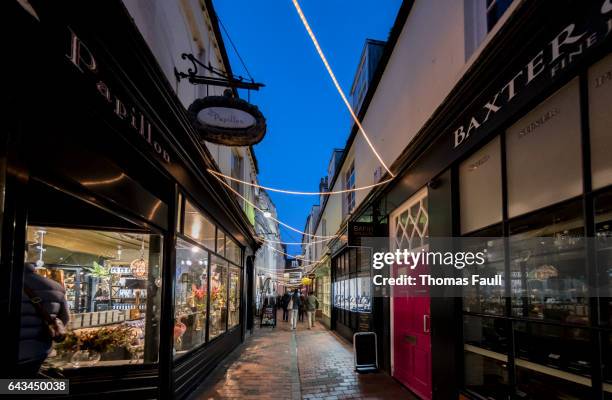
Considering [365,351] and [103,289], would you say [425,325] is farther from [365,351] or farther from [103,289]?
[103,289]

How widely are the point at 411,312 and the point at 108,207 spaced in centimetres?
538

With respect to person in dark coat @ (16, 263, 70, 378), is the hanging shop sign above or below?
above

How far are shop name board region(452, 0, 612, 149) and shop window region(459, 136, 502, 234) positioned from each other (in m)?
0.41

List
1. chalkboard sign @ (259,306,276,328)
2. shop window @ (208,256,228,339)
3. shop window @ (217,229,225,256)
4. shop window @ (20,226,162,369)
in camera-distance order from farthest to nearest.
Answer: chalkboard sign @ (259,306,276,328) → shop window @ (217,229,225,256) → shop window @ (208,256,228,339) → shop window @ (20,226,162,369)

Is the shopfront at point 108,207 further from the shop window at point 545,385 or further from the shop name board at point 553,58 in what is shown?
the shop window at point 545,385

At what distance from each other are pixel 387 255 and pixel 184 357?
480 cm

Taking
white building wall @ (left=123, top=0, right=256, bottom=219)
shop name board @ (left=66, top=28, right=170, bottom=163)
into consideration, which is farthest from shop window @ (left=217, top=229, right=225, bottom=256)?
shop name board @ (left=66, top=28, right=170, bottom=163)

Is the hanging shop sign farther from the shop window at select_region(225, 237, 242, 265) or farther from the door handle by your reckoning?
the shop window at select_region(225, 237, 242, 265)

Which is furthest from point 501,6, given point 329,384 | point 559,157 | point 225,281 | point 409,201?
point 225,281

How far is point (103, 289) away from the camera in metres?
6.70

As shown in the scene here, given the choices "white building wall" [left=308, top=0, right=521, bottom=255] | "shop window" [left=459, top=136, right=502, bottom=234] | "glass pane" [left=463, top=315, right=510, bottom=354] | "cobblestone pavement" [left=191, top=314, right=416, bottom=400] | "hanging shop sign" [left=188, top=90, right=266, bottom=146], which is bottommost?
"cobblestone pavement" [left=191, top=314, right=416, bottom=400]

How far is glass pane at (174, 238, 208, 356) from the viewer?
6.82 metres

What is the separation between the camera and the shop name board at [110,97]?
3326mm

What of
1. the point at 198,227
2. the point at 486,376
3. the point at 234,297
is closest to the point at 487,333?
the point at 486,376
